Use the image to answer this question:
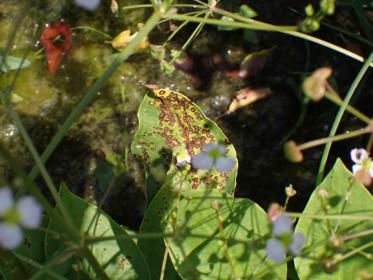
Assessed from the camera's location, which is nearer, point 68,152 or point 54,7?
point 68,152

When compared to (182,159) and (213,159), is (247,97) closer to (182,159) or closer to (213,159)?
(182,159)

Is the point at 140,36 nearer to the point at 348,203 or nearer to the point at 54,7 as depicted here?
the point at 348,203

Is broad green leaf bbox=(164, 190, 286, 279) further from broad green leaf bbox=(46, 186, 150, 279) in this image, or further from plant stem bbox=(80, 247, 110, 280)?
plant stem bbox=(80, 247, 110, 280)

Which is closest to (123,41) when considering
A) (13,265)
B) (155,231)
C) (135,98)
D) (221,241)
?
(135,98)

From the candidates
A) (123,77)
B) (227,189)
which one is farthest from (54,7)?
(227,189)

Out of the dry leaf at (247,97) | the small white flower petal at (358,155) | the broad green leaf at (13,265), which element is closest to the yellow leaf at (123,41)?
the dry leaf at (247,97)

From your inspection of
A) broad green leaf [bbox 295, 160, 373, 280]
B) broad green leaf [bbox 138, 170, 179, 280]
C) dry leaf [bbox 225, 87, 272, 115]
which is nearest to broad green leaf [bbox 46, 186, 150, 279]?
broad green leaf [bbox 138, 170, 179, 280]
